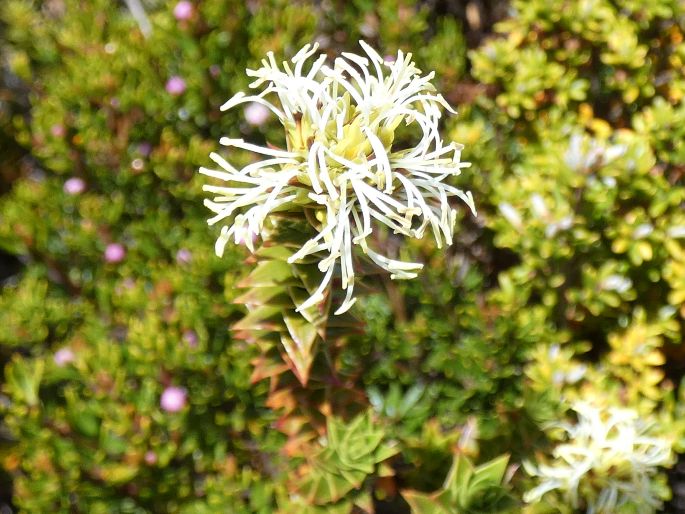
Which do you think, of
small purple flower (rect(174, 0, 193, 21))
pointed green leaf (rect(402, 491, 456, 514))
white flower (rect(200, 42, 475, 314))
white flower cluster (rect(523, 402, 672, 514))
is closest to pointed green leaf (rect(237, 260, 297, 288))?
white flower (rect(200, 42, 475, 314))

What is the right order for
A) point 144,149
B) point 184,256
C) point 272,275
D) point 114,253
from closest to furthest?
point 272,275 → point 184,256 → point 114,253 → point 144,149

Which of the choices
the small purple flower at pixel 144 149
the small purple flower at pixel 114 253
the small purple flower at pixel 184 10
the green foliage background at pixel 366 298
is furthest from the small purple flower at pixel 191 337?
the small purple flower at pixel 184 10

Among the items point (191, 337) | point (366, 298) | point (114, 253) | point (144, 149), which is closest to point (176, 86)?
point (144, 149)

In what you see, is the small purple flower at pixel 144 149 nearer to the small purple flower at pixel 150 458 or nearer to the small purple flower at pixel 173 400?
the small purple flower at pixel 173 400

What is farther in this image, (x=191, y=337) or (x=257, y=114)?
(x=257, y=114)

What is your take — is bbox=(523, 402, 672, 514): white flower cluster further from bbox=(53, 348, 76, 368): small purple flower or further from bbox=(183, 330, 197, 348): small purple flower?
bbox=(53, 348, 76, 368): small purple flower

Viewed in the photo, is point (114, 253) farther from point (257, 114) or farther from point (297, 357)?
point (297, 357)
